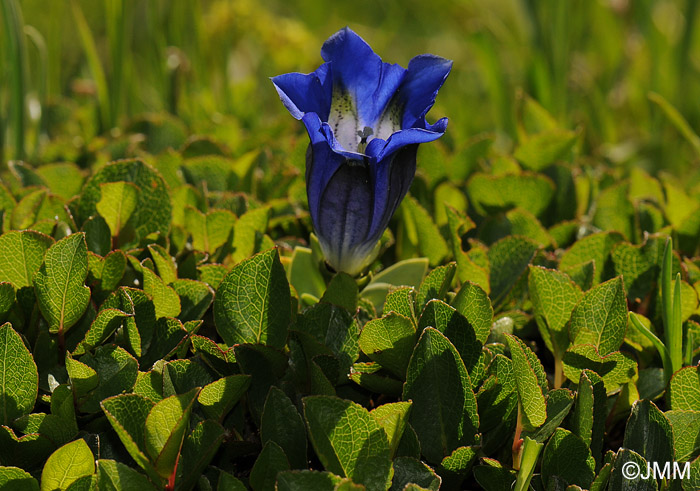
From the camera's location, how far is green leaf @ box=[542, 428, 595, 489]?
1.15 meters

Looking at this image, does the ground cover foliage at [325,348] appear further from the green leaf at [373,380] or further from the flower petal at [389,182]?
the flower petal at [389,182]

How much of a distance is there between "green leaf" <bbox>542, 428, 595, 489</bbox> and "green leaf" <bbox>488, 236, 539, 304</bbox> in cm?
42

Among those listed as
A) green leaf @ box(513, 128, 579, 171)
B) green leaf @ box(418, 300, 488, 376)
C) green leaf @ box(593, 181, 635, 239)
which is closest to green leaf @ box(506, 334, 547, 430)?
green leaf @ box(418, 300, 488, 376)

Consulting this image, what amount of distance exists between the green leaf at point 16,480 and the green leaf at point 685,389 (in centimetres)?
97

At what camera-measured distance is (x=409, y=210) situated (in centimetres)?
166

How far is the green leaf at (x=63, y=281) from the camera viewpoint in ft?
4.12

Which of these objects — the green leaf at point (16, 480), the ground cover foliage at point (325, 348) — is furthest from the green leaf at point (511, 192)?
the green leaf at point (16, 480)

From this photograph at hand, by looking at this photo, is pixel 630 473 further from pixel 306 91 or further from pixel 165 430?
pixel 306 91

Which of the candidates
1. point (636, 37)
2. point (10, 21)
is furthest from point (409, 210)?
point (636, 37)

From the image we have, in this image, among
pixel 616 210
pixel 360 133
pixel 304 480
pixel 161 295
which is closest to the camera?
pixel 304 480

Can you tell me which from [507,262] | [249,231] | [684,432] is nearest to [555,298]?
[507,262]

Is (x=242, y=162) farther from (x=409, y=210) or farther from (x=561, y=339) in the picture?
(x=561, y=339)

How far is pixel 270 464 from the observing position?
110 centimetres

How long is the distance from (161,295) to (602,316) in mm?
747
